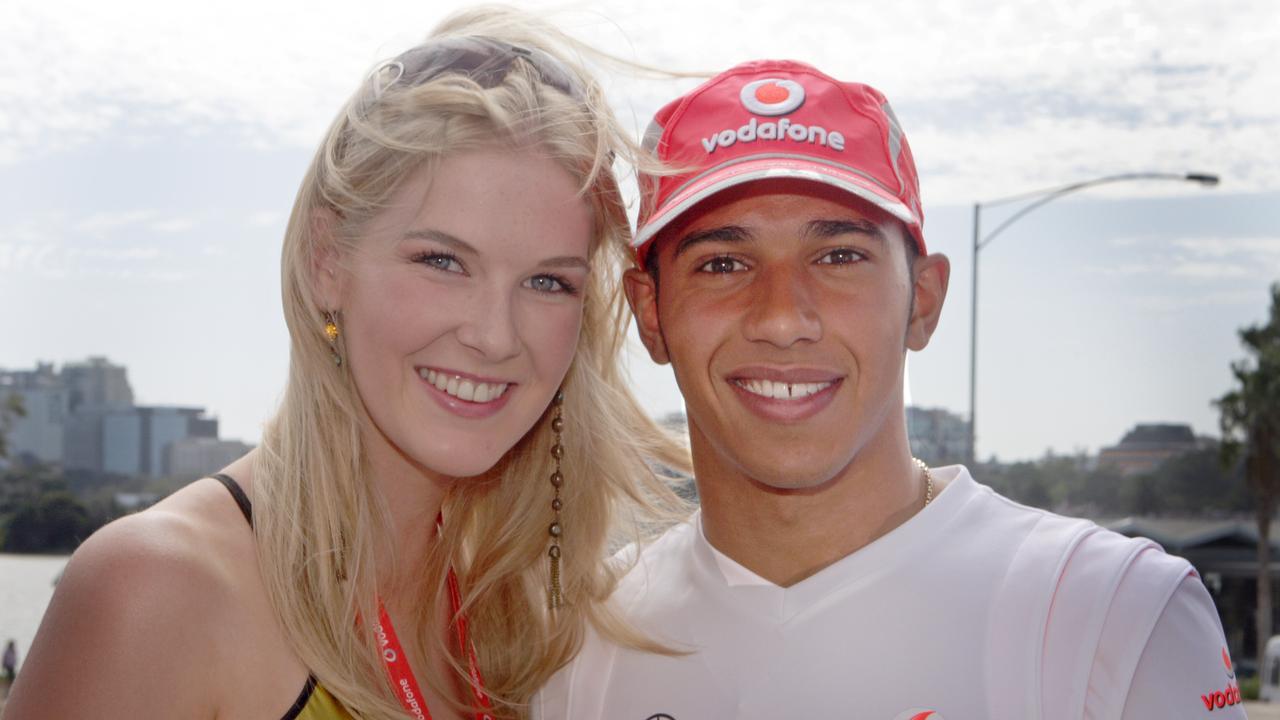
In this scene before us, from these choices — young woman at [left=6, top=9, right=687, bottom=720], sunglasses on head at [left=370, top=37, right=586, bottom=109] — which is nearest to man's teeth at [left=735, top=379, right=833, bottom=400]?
young woman at [left=6, top=9, right=687, bottom=720]

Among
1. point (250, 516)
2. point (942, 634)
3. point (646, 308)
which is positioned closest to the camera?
point (942, 634)

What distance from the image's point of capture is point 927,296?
305 centimetres

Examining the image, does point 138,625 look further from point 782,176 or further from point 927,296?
point 927,296

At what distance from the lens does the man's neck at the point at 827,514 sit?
2959mm

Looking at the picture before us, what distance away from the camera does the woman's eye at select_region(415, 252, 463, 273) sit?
9.62 feet

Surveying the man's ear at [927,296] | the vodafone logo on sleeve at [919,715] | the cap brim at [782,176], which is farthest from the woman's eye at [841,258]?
the vodafone logo on sleeve at [919,715]

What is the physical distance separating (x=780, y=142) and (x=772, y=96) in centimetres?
17

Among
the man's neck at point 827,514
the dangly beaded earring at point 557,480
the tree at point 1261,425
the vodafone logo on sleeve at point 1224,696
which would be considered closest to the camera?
the vodafone logo on sleeve at point 1224,696

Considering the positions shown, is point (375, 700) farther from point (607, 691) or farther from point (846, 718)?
point (846, 718)

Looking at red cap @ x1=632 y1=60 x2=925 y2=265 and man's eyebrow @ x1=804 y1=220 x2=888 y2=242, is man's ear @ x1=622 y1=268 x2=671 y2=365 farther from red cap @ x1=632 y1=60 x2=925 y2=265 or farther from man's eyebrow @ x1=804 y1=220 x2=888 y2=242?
man's eyebrow @ x1=804 y1=220 x2=888 y2=242

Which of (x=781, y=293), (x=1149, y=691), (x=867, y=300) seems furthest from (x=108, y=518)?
(x=1149, y=691)

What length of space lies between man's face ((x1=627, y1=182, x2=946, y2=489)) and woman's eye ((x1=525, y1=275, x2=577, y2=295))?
344mm

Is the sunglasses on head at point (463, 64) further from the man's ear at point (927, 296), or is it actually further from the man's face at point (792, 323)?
the man's ear at point (927, 296)

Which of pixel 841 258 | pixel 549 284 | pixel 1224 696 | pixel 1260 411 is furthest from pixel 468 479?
pixel 1260 411
